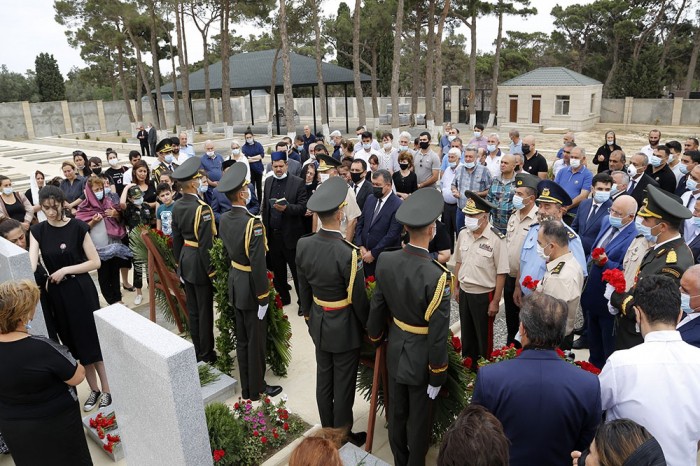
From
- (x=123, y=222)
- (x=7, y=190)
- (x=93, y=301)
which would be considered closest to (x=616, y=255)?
(x=93, y=301)

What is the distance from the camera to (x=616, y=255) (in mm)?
→ 4699

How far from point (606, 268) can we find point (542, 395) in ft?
8.90

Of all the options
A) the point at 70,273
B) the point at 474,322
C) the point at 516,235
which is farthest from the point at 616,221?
the point at 70,273

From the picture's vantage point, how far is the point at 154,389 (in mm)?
2943

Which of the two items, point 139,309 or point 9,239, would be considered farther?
point 139,309

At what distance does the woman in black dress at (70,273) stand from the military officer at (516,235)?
3888 mm

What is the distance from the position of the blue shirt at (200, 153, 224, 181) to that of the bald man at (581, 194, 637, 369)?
22.1 ft

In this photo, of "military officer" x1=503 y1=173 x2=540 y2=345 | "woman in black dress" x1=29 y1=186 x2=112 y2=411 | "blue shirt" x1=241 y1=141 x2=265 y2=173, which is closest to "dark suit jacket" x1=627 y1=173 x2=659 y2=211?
"military officer" x1=503 y1=173 x2=540 y2=345

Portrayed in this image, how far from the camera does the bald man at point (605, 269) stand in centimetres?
460

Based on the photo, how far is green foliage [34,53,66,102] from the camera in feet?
142

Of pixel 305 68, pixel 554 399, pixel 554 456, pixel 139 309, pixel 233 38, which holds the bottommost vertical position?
pixel 139 309

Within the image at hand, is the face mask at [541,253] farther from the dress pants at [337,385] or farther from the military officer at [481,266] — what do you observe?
the dress pants at [337,385]

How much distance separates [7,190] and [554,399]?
7.47m

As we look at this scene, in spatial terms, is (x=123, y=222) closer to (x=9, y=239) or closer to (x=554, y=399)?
(x=9, y=239)
